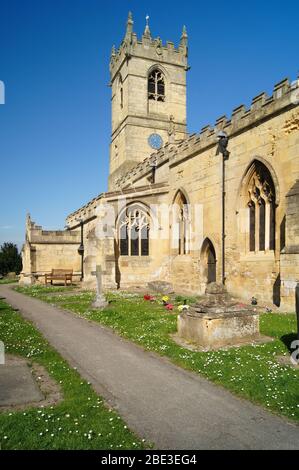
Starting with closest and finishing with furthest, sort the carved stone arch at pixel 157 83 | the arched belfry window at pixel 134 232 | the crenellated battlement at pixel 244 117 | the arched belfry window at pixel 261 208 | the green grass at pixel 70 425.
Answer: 1. the green grass at pixel 70 425
2. the crenellated battlement at pixel 244 117
3. the arched belfry window at pixel 261 208
4. the arched belfry window at pixel 134 232
5. the carved stone arch at pixel 157 83

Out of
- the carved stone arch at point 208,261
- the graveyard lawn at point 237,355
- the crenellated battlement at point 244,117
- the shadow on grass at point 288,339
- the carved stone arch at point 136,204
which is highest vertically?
the crenellated battlement at point 244,117

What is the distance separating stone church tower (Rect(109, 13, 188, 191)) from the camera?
38.4 metres

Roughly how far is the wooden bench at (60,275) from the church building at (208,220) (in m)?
1.21

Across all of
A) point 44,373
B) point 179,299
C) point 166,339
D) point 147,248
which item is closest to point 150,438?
point 44,373

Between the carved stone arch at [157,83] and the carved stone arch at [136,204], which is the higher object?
the carved stone arch at [157,83]

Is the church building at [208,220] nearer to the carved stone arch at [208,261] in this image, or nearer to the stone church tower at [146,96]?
the carved stone arch at [208,261]

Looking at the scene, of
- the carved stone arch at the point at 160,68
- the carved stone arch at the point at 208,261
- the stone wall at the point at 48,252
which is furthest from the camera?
the carved stone arch at the point at 160,68

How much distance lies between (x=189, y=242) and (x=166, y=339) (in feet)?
40.5

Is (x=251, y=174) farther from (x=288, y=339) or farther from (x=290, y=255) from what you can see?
(x=288, y=339)

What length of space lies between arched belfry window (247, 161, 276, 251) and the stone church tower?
2221 cm

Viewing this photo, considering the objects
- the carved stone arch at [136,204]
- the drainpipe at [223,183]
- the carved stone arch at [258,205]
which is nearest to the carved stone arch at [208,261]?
the drainpipe at [223,183]

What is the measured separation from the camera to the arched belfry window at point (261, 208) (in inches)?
587

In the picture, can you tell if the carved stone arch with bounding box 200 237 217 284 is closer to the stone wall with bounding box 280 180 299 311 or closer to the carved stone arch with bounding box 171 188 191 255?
the carved stone arch with bounding box 171 188 191 255

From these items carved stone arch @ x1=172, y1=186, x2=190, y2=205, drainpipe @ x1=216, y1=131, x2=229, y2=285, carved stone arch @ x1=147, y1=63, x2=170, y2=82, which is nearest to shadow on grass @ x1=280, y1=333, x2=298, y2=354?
drainpipe @ x1=216, y1=131, x2=229, y2=285
